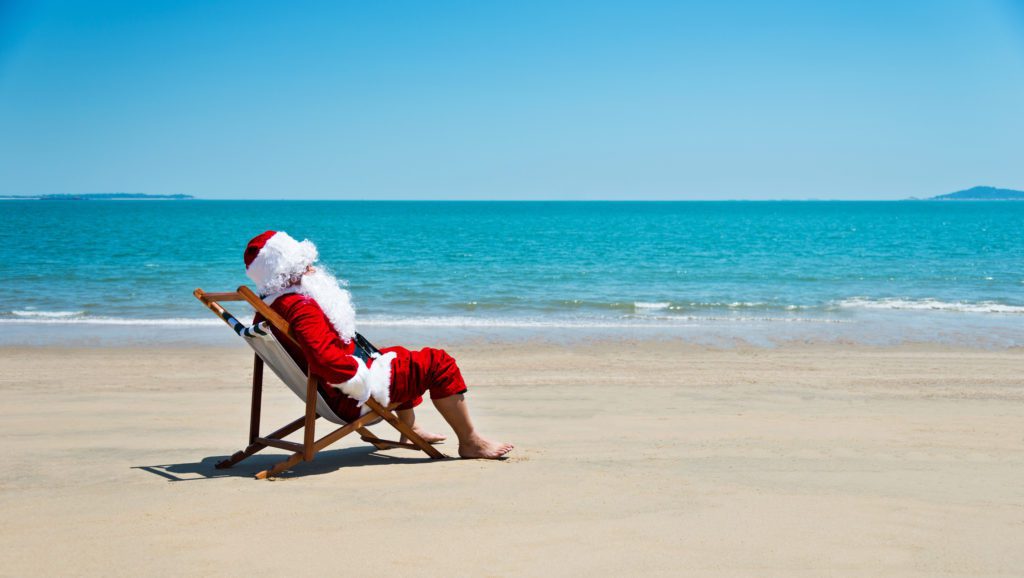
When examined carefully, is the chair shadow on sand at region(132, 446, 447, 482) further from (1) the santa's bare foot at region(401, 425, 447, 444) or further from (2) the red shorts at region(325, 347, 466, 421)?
(2) the red shorts at region(325, 347, 466, 421)

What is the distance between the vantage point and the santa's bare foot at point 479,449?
4.99 meters

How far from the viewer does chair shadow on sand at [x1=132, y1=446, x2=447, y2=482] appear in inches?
185

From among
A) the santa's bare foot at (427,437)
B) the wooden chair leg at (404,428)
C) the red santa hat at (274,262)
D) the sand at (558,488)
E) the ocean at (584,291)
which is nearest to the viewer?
the sand at (558,488)

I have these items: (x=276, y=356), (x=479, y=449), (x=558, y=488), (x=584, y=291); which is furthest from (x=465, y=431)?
(x=584, y=291)

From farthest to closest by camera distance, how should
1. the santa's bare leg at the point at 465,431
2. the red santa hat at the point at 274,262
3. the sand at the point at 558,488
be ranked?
the santa's bare leg at the point at 465,431, the red santa hat at the point at 274,262, the sand at the point at 558,488

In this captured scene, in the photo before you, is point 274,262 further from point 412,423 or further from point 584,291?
point 584,291

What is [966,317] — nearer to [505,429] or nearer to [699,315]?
[699,315]

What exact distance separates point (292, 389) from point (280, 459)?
0.77 meters

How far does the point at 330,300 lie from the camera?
4625 mm

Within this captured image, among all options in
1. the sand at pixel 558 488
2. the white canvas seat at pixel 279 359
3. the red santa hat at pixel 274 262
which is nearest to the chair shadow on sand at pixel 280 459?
the sand at pixel 558 488

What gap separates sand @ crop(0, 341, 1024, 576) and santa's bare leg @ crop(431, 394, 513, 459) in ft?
0.35

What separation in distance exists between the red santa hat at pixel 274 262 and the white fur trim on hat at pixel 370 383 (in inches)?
22.3

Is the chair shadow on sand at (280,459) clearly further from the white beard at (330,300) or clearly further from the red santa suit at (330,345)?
the white beard at (330,300)

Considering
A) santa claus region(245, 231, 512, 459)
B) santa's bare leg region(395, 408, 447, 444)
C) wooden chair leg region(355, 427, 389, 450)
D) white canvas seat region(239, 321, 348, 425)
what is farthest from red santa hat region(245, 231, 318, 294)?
santa's bare leg region(395, 408, 447, 444)
